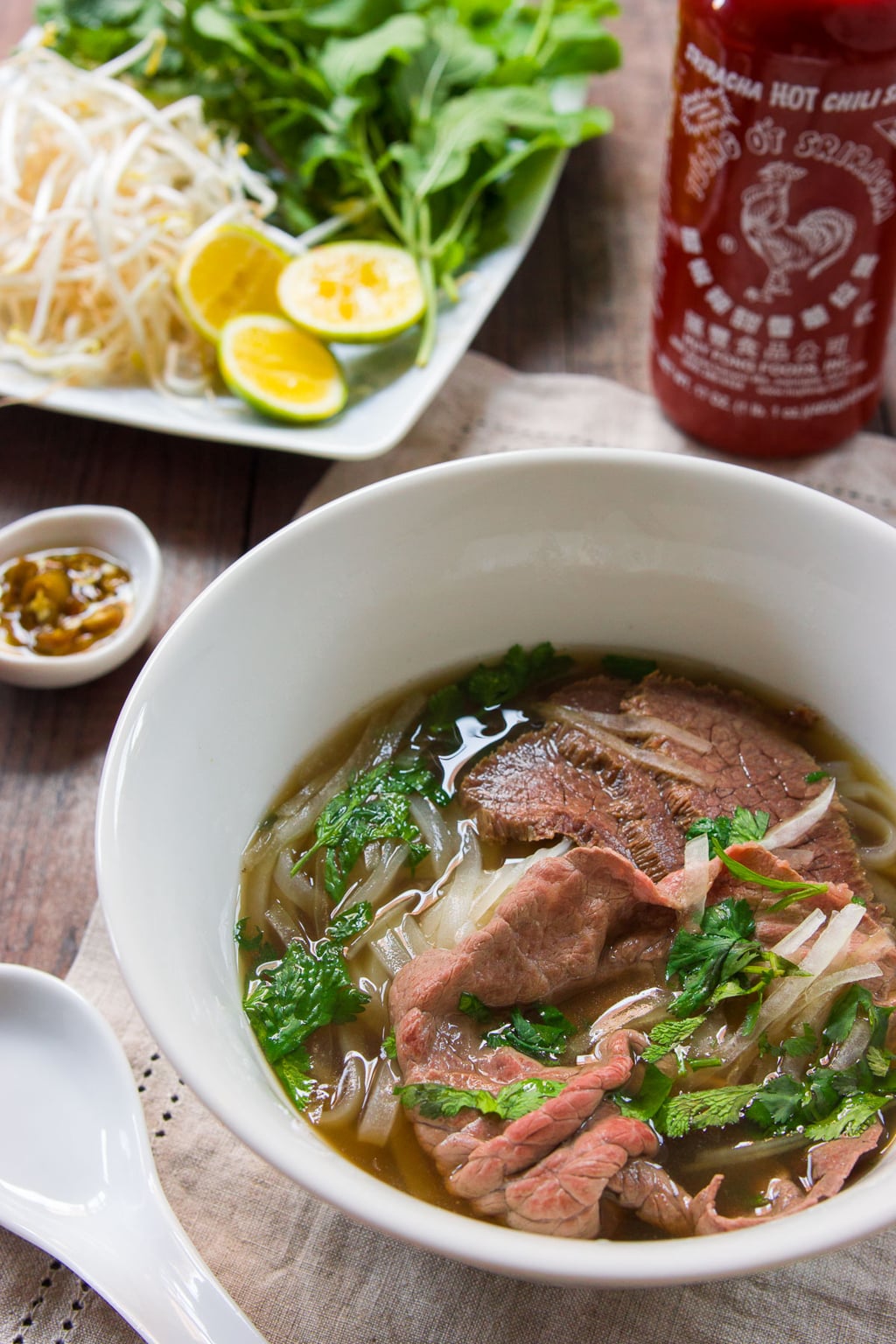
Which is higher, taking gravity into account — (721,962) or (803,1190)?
(721,962)

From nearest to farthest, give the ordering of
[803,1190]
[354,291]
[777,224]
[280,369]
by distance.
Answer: [803,1190] < [777,224] < [280,369] < [354,291]

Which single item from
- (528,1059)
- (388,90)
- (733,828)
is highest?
(388,90)

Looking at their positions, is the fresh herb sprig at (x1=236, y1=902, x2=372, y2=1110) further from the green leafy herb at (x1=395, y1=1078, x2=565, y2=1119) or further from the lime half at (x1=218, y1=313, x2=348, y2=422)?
the lime half at (x1=218, y1=313, x2=348, y2=422)

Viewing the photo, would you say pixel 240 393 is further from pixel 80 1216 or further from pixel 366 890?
pixel 80 1216

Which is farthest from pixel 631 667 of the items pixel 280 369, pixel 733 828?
pixel 280 369

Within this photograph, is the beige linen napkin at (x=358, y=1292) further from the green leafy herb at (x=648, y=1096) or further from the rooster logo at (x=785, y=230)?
the rooster logo at (x=785, y=230)

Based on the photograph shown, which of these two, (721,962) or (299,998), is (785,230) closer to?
(721,962)

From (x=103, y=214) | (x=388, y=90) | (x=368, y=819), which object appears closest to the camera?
(x=368, y=819)

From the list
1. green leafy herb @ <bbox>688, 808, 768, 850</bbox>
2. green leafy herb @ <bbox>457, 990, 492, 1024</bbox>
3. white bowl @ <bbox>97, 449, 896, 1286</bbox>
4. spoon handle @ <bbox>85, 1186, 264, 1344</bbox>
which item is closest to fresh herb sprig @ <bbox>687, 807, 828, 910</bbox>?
green leafy herb @ <bbox>688, 808, 768, 850</bbox>
